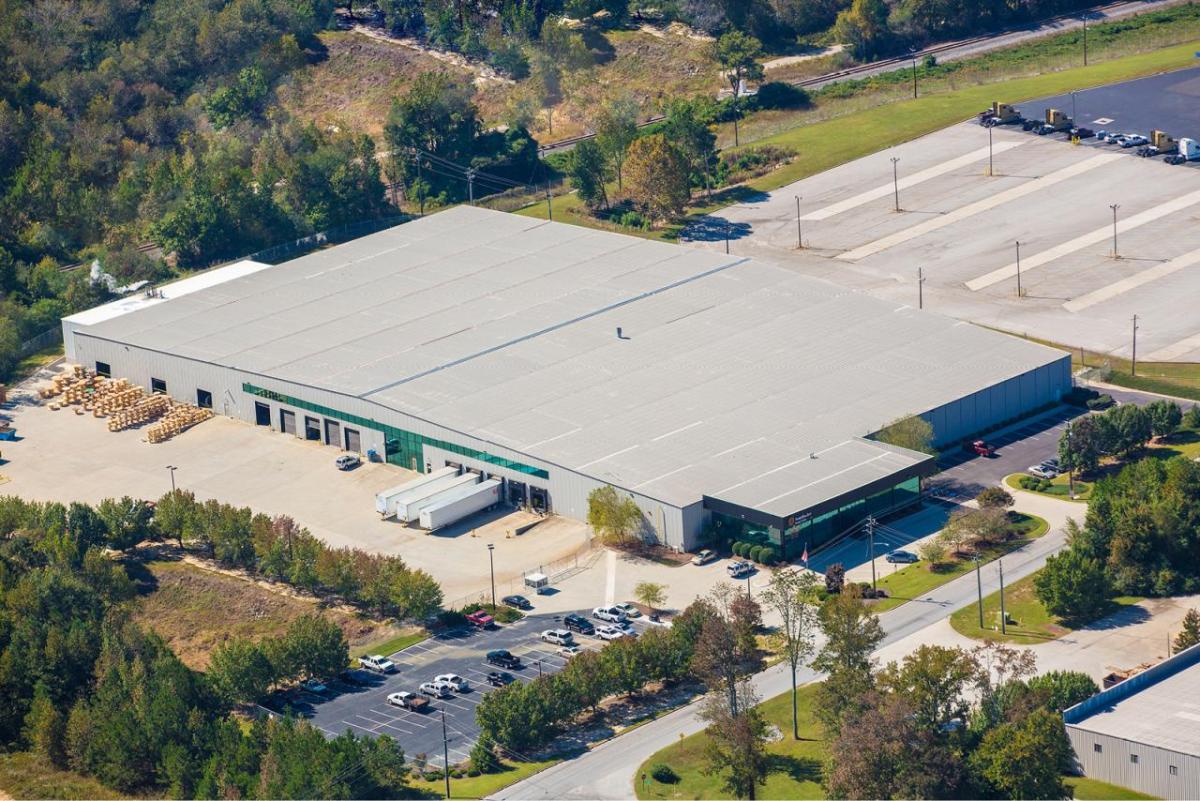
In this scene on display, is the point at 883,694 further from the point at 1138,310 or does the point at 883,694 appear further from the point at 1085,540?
the point at 1138,310

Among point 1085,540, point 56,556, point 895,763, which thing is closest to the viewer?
point 895,763

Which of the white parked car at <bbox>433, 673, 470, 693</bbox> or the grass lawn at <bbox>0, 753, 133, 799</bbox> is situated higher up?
the white parked car at <bbox>433, 673, 470, 693</bbox>

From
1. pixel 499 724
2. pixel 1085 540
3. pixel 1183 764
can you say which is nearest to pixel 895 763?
pixel 1183 764

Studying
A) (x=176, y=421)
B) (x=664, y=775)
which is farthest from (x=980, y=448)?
(x=176, y=421)


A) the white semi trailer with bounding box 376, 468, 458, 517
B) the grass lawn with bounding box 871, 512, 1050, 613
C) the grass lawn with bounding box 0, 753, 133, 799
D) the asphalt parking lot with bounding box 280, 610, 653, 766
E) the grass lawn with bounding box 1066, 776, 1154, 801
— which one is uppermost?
the white semi trailer with bounding box 376, 468, 458, 517

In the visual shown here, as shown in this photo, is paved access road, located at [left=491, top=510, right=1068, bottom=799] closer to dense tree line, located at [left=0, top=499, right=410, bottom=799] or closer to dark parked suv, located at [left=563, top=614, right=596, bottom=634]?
dense tree line, located at [left=0, top=499, right=410, bottom=799]

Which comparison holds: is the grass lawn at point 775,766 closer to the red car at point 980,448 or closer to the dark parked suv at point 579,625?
the dark parked suv at point 579,625

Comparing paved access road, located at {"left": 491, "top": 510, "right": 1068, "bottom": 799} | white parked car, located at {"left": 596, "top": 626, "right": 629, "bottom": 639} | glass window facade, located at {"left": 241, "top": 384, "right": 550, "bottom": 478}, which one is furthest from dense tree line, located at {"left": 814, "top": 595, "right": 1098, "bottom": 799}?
glass window facade, located at {"left": 241, "top": 384, "right": 550, "bottom": 478}

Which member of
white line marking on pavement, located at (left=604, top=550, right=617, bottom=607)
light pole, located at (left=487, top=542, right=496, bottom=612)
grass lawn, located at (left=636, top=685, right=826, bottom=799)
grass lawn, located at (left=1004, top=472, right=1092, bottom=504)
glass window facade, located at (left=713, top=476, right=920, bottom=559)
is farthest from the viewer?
grass lawn, located at (left=1004, top=472, right=1092, bottom=504)
